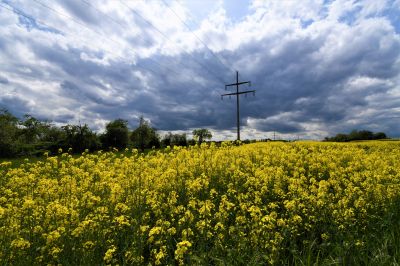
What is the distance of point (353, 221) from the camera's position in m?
6.48

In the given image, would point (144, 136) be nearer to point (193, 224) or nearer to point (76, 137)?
point (76, 137)

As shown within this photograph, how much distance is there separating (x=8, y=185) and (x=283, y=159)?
1031 cm

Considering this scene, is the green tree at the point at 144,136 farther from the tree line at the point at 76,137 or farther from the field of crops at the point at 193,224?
the field of crops at the point at 193,224

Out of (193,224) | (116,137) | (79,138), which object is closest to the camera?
(193,224)

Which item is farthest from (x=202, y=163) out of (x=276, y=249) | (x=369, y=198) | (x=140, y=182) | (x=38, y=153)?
(x=38, y=153)

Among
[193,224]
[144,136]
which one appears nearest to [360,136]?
[144,136]

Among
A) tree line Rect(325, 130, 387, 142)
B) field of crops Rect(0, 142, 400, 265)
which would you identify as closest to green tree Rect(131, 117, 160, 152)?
tree line Rect(325, 130, 387, 142)

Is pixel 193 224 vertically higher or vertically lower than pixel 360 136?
lower

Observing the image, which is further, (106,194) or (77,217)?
(106,194)

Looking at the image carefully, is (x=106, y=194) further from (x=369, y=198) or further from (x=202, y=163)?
(x=369, y=198)

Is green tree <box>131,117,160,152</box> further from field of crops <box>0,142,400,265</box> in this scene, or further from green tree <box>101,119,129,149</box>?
field of crops <box>0,142,400,265</box>

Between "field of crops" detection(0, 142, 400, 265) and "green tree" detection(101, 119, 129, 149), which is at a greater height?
"green tree" detection(101, 119, 129, 149)

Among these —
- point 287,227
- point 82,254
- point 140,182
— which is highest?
point 140,182

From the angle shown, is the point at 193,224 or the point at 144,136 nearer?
the point at 193,224
